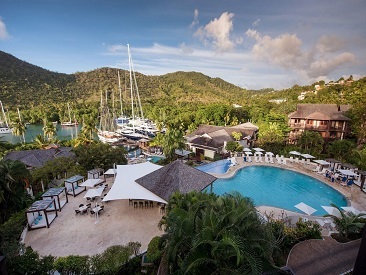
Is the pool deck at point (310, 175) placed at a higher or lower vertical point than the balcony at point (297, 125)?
lower

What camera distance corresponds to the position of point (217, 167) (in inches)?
973

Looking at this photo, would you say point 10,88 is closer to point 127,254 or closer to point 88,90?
point 88,90

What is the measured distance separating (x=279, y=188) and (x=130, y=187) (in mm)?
14139

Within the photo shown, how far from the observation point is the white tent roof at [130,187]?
12461 mm

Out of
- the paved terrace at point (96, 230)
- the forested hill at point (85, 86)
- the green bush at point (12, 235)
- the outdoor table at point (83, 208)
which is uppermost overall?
the forested hill at point (85, 86)

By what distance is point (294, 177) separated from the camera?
2145 cm

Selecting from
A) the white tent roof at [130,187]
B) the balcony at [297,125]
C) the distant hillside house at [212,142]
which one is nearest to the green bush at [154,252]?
the white tent roof at [130,187]

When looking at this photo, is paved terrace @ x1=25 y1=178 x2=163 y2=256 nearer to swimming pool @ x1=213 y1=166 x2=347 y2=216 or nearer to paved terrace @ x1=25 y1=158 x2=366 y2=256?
paved terrace @ x1=25 y1=158 x2=366 y2=256

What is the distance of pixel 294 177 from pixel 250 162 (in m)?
5.18

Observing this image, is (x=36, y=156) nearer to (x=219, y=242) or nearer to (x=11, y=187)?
(x=11, y=187)

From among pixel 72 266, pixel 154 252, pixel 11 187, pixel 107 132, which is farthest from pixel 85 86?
pixel 154 252

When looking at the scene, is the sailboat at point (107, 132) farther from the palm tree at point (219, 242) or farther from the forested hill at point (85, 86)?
the palm tree at point (219, 242)

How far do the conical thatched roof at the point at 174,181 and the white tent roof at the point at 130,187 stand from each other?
34 cm

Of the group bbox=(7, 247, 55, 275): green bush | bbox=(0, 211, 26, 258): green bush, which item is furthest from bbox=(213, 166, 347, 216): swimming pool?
bbox=(0, 211, 26, 258): green bush
